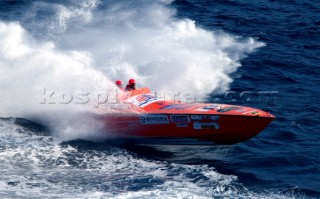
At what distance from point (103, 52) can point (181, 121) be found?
7.89 metres

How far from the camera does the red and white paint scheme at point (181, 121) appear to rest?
1648 cm

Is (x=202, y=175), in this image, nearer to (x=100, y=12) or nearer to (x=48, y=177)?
(x=48, y=177)

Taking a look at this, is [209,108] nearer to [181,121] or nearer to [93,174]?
[181,121]

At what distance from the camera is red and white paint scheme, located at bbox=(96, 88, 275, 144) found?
16484 millimetres

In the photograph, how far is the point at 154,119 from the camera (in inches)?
674

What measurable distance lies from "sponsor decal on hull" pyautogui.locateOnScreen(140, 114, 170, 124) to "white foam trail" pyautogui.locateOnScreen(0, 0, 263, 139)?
2426 mm

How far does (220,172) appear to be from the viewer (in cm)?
1563

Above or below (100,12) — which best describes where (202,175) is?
below

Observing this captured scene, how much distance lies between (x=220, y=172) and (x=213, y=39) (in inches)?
451

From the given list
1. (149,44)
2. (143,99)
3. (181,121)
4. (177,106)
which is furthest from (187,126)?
(149,44)

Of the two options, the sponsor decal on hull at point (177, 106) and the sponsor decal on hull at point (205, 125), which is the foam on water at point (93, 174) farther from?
the sponsor decal on hull at point (177, 106)

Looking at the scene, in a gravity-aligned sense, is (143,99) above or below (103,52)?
below

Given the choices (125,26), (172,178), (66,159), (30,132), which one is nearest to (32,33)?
(125,26)

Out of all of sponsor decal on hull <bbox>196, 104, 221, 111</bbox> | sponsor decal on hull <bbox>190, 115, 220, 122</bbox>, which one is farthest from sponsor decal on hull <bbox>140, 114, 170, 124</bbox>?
sponsor decal on hull <bbox>196, 104, 221, 111</bbox>
